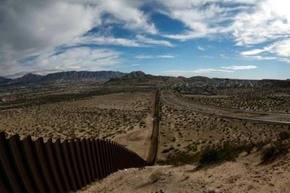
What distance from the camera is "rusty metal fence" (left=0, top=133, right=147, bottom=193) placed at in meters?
4.47

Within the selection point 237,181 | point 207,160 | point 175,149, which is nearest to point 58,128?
point 175,149

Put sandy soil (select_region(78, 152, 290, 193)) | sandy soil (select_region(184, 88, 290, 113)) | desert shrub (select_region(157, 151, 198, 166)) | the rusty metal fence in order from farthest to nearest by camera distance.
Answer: sandy soil (select_region(184, 88, 290, 113)) < desert shrub (select_region(157, 151, 198, 166)) < sandy soil (select_region(78, 152, 290, 193)) < the rusty metal fence

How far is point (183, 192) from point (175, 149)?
1186 inches

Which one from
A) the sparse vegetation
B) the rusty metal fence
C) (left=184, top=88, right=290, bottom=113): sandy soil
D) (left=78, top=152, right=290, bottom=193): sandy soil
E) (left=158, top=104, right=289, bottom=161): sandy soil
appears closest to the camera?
the rusty metal fence

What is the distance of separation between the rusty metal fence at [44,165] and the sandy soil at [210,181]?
0.64 metres

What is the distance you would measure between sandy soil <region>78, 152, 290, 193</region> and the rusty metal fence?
25.3 inches

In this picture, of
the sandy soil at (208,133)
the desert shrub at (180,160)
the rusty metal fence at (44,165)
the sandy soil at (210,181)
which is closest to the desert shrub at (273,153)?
the sandy soil at (210,181)

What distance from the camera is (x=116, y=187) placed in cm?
908

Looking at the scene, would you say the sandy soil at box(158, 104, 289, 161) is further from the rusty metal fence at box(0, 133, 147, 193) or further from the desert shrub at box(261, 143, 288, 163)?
the rusty metal fence at box(0, 133, 147, 193)

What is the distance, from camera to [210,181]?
906 centimetres

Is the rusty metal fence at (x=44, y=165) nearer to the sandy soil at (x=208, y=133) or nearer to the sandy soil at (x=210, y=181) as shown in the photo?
the sandy soil at (x=210, y=181)

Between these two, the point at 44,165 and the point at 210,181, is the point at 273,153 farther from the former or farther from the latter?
the point at 44,165

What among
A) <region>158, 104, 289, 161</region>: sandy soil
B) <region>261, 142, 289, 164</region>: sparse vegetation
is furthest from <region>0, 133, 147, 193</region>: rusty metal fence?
<region>158, 104, 289, 161</region>: sandy soil

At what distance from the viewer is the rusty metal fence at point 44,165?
447 cm
